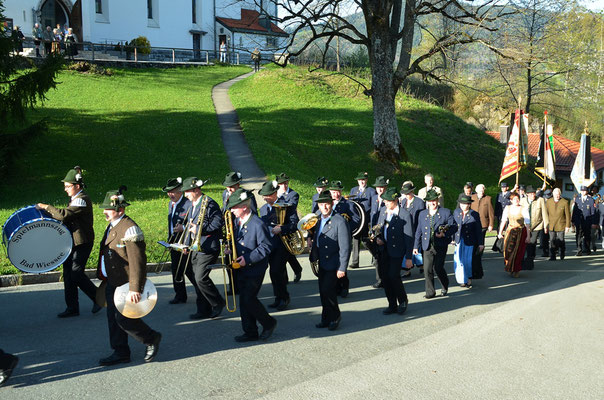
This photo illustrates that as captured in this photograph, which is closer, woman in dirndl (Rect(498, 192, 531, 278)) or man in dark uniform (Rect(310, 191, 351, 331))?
man in dark uniform (Rect(310, 191, 351, 331))

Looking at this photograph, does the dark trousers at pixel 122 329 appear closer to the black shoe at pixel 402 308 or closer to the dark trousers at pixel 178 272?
the dark trousers at pixel 178 272

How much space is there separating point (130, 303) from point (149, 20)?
161 ft

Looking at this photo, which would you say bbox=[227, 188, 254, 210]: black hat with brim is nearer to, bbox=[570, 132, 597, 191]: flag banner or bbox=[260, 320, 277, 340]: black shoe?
bbox=[260, 320, 277, 340]: black shoe

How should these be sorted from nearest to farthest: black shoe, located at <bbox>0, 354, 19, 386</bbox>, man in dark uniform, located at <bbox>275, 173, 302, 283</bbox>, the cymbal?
1. black shoe, located at <bbox>0, 354, 19, 386</bbox>
2. the cymbal
3. man in dark uniform, located at <bbox>275, 173, 302, 283</bbox>

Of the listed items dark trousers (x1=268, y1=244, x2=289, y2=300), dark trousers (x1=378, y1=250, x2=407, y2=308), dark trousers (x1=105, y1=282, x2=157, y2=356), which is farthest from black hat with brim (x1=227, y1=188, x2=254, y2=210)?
dark trousers (x1=378, y1=250, x2=407, y2=308)

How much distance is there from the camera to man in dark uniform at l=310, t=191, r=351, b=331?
8.21m

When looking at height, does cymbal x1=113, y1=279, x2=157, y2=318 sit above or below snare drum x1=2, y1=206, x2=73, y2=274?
below

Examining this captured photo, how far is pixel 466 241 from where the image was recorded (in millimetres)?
11648

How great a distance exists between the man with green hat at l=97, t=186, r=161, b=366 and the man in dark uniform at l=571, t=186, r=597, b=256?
44.7 feet

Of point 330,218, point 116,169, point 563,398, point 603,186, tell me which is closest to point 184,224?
point 330,218

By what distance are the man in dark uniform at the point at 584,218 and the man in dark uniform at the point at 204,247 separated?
1191 cm

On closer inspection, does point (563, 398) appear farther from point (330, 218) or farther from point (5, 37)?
point (5, 37)

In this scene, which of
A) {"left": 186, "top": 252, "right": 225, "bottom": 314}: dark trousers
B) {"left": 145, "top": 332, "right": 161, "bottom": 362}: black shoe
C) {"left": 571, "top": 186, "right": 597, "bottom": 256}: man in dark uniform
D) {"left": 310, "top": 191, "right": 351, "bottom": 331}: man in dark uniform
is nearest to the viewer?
{"left": 145, "top": 332, "right": 161, "bottom": 362}: black shoe

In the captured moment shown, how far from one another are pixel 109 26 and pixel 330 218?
44941mm
